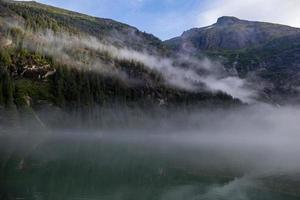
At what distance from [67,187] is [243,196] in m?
34.0

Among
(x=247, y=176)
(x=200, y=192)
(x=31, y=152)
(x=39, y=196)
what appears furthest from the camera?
(x=31, y=152)

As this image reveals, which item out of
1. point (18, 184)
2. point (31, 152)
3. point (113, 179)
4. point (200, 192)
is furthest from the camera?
point (31, 152)

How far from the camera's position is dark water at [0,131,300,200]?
78.6 meters

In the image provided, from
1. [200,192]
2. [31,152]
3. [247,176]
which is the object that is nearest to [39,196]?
[200,192]

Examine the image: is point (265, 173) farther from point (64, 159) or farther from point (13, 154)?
point (13, 154)

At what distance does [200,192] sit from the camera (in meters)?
85.4

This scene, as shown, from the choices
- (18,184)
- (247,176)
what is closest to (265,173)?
(247,176)

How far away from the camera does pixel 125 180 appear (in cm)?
9731

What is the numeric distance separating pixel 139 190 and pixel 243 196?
20.4 m

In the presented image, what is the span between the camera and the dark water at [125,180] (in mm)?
78625

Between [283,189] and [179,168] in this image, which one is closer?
[283,189]

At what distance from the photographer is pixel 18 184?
79.3 metres

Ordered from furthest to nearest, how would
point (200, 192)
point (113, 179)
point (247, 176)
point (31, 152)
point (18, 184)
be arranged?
point (31, 152) < point (247, 176) < point (113, 179) < point (200, 192) < point (18, 184)

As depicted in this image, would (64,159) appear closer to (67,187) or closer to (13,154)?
(13,154)
